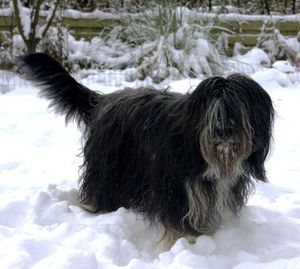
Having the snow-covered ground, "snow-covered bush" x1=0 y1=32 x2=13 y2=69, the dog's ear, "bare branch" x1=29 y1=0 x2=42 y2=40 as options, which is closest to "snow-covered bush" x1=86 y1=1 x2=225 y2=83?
"bare branch" x1=29 y1=0 x2=42 y2=40

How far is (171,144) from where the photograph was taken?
112 inches

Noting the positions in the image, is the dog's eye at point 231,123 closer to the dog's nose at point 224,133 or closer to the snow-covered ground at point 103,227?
the dog's nose at point 224,133

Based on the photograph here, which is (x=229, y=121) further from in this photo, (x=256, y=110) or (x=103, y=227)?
(x=103, y=227)

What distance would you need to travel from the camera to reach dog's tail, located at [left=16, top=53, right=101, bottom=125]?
352 cm

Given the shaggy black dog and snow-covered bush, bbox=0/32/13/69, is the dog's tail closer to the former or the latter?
the shaggy black dog

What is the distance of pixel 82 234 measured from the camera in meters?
2.91

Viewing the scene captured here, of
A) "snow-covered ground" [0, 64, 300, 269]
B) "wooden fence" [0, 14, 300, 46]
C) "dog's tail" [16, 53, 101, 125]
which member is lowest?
"snow-covered ground" [0, 64, 300, 269]

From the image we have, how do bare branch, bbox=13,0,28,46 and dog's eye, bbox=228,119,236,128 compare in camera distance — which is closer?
dog's eye, bbox=228,119,236,128

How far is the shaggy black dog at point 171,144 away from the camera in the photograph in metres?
2.61

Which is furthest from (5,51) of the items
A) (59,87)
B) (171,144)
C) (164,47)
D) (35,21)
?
(171,144)

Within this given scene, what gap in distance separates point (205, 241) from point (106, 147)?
84cm

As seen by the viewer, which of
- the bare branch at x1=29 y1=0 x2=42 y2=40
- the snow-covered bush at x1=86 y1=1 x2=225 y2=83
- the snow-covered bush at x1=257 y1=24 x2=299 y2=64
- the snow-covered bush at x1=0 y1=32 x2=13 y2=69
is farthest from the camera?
the snow-covered bush at x1=257 y1=24 x2=299 y2=64

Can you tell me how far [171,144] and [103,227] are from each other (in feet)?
1.93

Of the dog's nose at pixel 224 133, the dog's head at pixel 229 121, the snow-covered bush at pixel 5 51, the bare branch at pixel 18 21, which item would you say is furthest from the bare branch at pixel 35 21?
the dog's nose at pixel 224 133
